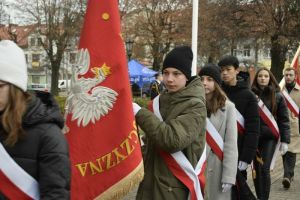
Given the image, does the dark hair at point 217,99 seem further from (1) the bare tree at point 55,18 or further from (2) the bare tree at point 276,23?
(1) the bare tree at point 55,18

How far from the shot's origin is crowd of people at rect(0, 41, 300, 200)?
2.52 metres

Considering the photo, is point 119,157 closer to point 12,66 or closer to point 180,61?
point 180,61

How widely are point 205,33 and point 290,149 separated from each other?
3033 centimetres

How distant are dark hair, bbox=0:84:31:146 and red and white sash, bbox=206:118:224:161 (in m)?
2.71

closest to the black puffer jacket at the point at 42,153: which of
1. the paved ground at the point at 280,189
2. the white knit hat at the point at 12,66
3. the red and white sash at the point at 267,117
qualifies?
the white knit hat at the point at 12,66

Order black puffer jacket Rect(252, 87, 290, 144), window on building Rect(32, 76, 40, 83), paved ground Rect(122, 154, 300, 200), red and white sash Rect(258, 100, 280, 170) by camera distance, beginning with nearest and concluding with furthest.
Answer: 1. red and white sash Rect(258, 100, 280, 170)
2. black puffer jacket Rect(252, 87, 290, 144)
3. paved ground Rect(122, 154, 300, 200)
4. window on building Rect(32, 76, 40, 83)

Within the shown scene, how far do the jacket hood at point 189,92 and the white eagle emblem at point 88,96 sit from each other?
0.41 m

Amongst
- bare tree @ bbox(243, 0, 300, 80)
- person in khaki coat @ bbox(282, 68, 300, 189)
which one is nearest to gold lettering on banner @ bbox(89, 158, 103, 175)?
person in khaki coat @ bbox(282, 68, 300, 189)

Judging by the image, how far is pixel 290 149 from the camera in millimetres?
8703

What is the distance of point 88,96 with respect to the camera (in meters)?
3.80

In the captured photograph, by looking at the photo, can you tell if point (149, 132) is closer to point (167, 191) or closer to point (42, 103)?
point (167, 191)

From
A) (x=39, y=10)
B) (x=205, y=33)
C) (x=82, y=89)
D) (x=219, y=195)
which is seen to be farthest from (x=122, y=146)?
(x=39, y=10)

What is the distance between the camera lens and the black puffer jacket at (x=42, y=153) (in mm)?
2508

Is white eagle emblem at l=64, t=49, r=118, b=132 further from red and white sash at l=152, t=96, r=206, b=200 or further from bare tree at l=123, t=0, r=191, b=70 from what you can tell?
bare tree at l=123, t=0, r=191, b=70
